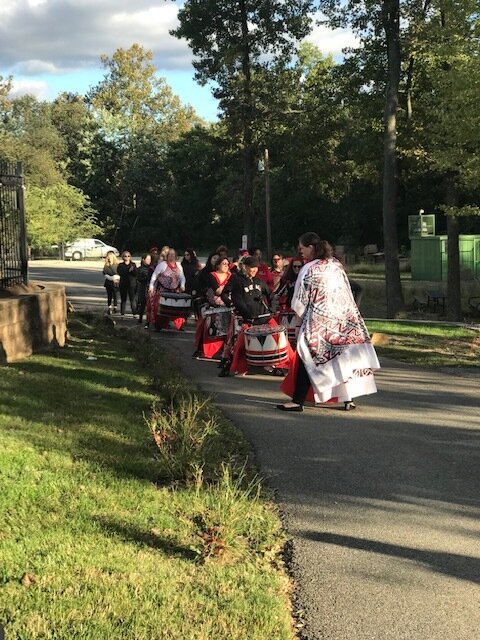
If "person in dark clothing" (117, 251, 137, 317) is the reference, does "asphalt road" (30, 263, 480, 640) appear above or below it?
below

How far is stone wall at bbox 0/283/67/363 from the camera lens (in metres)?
9.27

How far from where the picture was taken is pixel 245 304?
9867 millimetres

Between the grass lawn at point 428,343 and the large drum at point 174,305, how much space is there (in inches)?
149

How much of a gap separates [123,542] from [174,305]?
10.8 metres

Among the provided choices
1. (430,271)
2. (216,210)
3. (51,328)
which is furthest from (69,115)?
(51,328)

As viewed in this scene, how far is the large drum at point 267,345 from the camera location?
9.41 meters

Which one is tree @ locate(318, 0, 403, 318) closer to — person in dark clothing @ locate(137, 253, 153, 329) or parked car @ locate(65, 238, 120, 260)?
person in dark clothing @ locate(137, 253, 153, 329)

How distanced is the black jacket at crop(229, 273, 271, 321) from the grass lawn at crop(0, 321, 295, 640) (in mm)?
3358

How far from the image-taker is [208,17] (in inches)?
1217

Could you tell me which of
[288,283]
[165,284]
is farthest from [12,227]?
[165,284]

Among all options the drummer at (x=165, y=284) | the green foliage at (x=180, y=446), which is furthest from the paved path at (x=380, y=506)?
the drummer at (x=165, y=284)

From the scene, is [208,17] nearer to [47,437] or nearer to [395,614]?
[47,437]

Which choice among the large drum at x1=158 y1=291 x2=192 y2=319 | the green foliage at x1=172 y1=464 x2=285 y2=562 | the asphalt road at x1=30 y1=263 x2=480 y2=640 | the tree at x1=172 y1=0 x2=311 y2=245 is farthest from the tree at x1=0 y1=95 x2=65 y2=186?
the green foliage at x1=172 y1=464 x2=285 y2=562

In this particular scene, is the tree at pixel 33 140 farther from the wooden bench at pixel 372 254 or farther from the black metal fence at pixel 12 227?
the black metal fence at pixel 12 227
